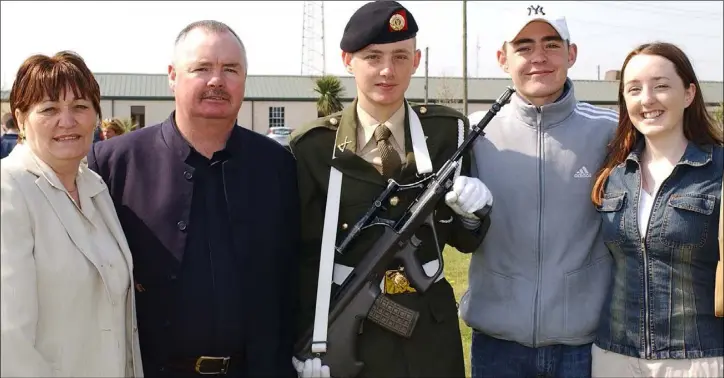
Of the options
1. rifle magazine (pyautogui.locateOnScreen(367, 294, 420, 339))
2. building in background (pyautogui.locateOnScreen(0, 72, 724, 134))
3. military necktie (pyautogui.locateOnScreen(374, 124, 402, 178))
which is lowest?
rifle magazine (pyautogui.locateOnScreen(367, 294, 420, 339))

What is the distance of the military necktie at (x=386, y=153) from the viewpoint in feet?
12.2

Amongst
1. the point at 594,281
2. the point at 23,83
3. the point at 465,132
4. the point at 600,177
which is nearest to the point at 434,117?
the point at 465,132

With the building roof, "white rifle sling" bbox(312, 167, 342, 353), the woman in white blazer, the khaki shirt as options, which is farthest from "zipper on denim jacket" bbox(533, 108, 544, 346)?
the building roof

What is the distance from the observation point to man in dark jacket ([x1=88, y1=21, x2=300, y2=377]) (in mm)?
3467

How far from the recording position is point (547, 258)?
372 centimetres

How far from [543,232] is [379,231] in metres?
0.85

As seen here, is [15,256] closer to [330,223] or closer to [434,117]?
[330,223]

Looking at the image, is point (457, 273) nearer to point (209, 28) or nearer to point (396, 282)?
point (396, 282)

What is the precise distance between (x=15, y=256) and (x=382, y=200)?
5.49 ft

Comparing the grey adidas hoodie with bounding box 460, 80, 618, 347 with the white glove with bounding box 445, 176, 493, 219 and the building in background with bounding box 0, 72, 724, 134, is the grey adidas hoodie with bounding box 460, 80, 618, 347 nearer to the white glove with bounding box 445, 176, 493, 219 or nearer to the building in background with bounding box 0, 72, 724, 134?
the white glove with bounding box 445, 176, 493, 219

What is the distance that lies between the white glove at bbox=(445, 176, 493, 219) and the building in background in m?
39.1

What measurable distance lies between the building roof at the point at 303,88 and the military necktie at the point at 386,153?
4209 cm

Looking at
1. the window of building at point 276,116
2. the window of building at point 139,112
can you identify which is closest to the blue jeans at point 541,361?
the window of building at point 276,116

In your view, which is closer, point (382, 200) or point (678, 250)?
point (678, 250)
